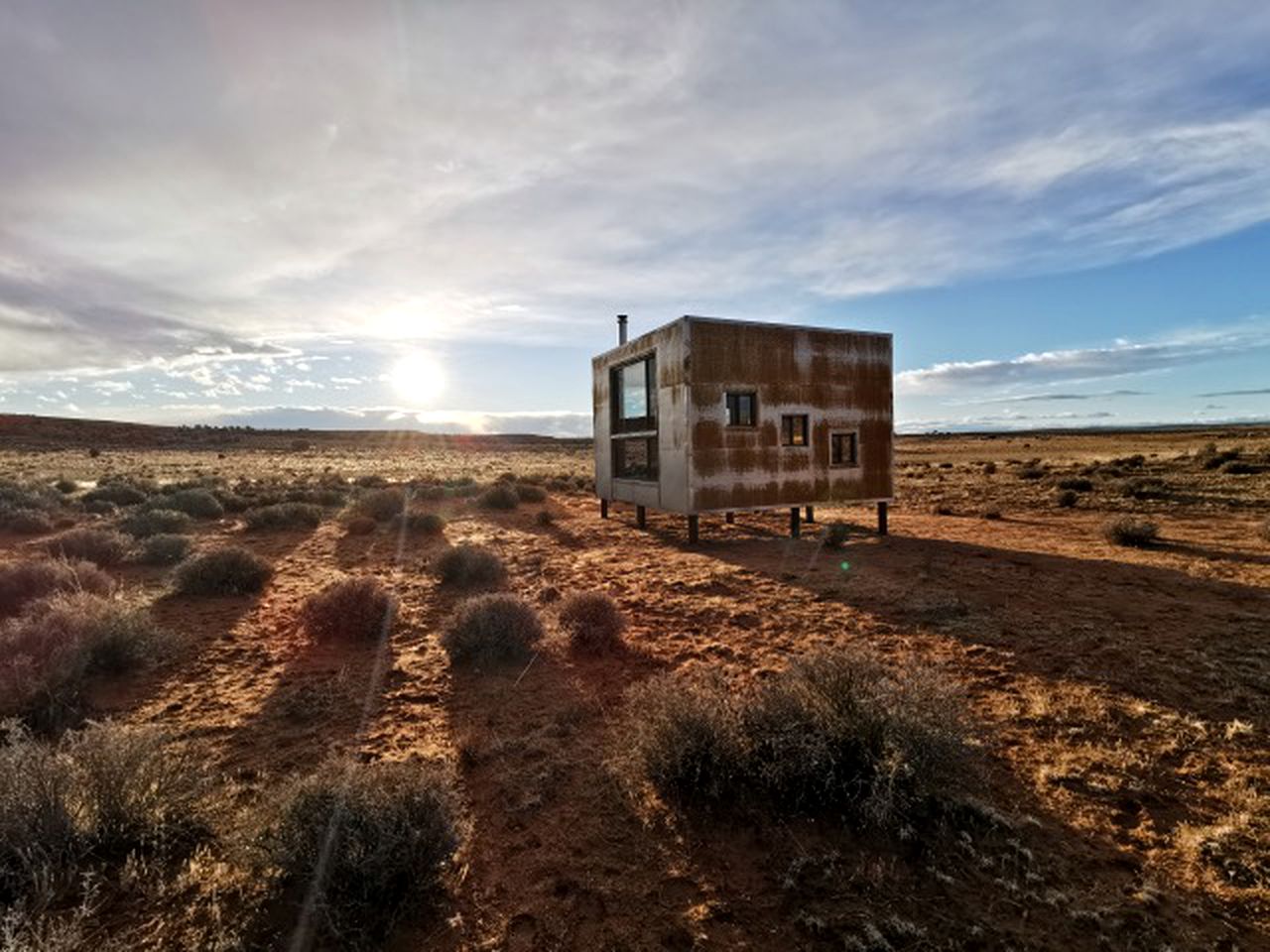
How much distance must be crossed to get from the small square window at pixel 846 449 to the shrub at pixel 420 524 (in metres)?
11.6

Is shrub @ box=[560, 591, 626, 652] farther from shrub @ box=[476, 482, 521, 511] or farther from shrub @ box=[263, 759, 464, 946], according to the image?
shrub @ box=[476, 482, 521, 511]

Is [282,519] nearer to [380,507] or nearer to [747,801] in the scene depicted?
[380,507]

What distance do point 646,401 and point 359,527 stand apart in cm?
933

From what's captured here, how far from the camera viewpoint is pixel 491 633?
26.8 ft

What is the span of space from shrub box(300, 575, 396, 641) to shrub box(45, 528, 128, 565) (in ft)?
23.9

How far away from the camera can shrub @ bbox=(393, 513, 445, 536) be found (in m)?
18.7

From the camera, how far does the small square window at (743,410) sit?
51.7ft

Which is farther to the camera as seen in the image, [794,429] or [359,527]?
[359,527]

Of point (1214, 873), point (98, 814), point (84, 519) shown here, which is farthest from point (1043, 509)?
point (84, 519)

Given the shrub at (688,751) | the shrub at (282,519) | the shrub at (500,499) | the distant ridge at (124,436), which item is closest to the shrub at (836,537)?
the shrub at (688,751)

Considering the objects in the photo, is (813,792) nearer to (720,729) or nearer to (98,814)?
(720,729)

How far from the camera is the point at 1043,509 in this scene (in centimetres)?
2108

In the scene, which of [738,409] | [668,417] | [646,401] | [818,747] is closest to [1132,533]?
[738,409]

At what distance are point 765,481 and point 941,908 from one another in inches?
505
